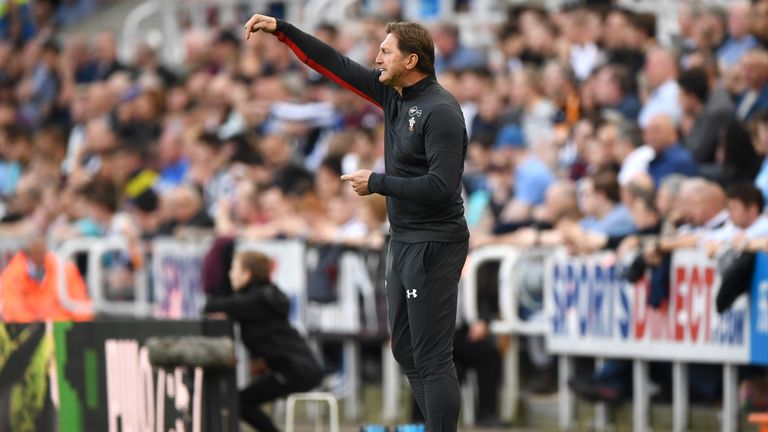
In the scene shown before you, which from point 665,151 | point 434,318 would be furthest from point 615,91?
point 434,318

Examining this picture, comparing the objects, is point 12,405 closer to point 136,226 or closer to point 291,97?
point 136,226

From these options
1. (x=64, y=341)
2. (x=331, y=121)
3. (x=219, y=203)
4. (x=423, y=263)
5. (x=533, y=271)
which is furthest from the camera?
(x=331, y=121)

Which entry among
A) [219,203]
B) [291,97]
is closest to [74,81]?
[291,97]

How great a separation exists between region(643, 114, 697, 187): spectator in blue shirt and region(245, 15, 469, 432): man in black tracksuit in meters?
4.83

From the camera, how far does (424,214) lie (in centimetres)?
845

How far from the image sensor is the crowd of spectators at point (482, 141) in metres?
12.6

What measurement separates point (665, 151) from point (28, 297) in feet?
17.5

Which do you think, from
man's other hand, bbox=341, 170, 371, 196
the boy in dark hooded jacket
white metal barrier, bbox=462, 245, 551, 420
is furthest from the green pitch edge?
white metal barrier, bbox=462, 245, 551, 420

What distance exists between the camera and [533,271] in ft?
43.5

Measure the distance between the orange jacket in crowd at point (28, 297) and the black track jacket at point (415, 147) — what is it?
5.23m

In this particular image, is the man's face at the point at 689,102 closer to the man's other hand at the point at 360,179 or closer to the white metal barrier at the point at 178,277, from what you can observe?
the white metal barrier at the point at 178,277

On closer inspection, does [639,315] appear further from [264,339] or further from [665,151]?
[264,339]

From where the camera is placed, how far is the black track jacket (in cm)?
822

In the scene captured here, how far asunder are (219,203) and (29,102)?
885cm
